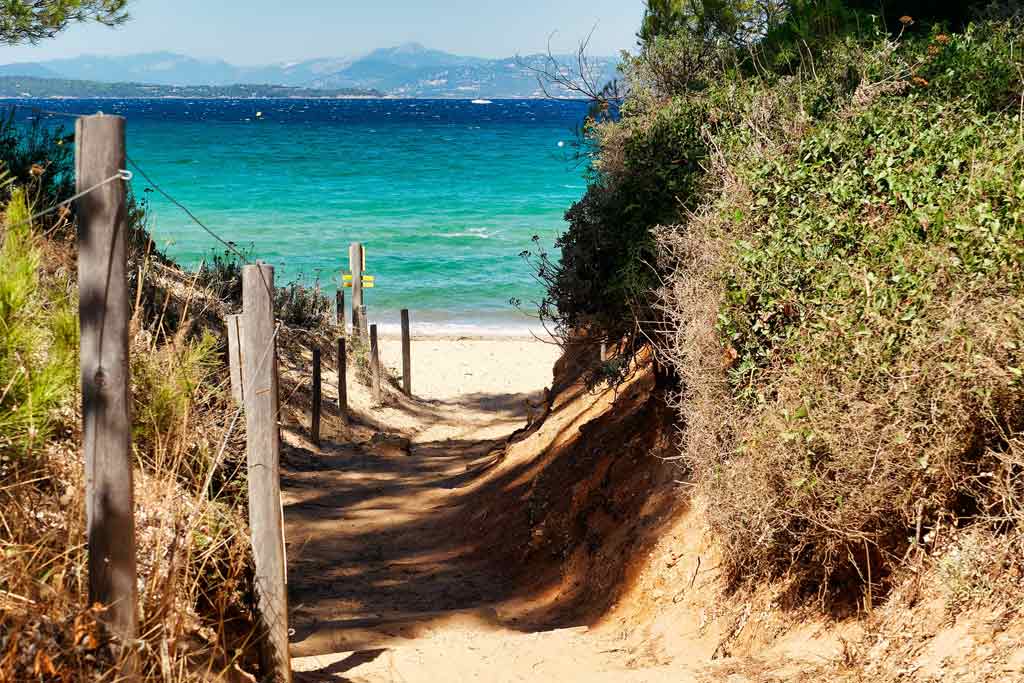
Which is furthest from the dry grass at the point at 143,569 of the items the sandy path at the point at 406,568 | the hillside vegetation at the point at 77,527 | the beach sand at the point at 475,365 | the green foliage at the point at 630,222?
the beach sand at the point at 475,365

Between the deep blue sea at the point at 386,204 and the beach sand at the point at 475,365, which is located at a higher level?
the deep blue sea at the point at 386,204

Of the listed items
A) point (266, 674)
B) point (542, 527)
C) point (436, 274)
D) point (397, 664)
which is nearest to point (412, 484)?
point (542, 527)

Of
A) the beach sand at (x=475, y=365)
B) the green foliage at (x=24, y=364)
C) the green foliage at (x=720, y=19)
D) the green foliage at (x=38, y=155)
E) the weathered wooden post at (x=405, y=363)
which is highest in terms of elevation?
the green foliage at (x=720, y=19)

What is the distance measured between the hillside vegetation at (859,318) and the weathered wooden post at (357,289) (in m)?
11.9

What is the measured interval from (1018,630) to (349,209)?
1990 inches

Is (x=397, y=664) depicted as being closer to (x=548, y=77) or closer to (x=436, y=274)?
(x=548, y=77)

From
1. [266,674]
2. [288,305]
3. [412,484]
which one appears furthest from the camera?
[288,305]

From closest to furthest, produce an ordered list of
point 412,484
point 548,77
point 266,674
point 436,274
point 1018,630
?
point 1018,630 → point 266,674 → point 548,77 → point 412,484 → point 436,274

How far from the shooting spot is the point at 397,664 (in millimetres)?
6531

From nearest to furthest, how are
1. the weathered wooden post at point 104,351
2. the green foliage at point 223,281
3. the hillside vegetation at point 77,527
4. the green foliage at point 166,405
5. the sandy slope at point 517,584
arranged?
the weathered wooden post at point 104,351 < the hillside vegetation at point 77,527 < the sandy slope at point 517,584 < the green foliage at point 166,405 < the green foliage at point 223,281

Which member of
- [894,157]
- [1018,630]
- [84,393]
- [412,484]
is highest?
[894,157]

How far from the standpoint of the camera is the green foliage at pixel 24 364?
4.64m

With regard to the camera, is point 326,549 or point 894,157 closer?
point 894,157

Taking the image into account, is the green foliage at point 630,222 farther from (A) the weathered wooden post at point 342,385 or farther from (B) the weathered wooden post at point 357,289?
(B) the weathered wooden post at point 357,289
